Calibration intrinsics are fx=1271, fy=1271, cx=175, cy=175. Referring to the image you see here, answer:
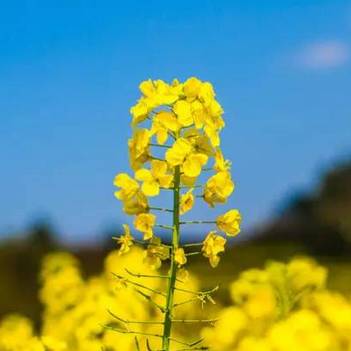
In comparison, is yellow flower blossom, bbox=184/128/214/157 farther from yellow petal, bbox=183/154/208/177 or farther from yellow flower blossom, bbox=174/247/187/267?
yellow flower blossom, bbox=174/247/187/267


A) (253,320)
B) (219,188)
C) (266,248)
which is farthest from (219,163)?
(266,248)

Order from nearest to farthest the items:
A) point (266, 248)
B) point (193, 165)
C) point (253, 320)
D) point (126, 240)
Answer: point (193, 165) → point (126, 240) → point (253, 320) → point (266, 248)

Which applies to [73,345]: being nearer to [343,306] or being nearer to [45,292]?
[343,306]

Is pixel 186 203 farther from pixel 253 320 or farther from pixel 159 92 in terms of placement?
pixel 253 320

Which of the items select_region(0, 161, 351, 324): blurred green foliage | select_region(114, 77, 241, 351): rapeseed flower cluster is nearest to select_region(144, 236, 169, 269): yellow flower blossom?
select_region(114, 77, 241, 351): rapeseed flower cluster

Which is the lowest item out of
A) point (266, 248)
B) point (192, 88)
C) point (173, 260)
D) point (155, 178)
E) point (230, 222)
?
point (173, 260)

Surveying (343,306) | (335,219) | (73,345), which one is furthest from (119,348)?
(335,219)
